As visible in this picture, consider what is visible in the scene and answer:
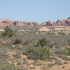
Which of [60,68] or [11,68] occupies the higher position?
[11,68]

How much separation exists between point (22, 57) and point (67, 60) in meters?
3.49

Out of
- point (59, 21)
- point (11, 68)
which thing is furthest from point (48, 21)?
point (11, 68)

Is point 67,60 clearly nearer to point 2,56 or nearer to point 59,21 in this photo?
point 2,56

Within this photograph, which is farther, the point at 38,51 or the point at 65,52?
the point at 65,52

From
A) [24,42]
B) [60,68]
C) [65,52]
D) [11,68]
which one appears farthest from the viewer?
[24,42]

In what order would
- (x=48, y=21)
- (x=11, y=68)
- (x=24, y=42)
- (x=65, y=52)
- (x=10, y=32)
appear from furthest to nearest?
(x=48, y=21) → (x=10, y=32) → (x=24, y=42) → (x=65, y=52) → (x=11, y=68)

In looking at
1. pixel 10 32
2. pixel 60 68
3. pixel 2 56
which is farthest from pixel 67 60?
pixel 10 32

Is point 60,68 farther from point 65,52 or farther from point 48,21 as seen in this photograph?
point 48,21

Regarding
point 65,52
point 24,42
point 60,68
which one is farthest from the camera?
point 24,42

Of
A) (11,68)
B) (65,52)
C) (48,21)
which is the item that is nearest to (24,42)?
(65,52)

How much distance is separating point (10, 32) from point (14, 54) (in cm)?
2007

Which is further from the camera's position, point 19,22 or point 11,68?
point 19,22

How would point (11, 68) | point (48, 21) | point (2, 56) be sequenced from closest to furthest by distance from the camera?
1. point (11, 68)
2. point (2, 56)
3. point (48, 21)

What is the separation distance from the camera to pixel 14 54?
18.1 metres
